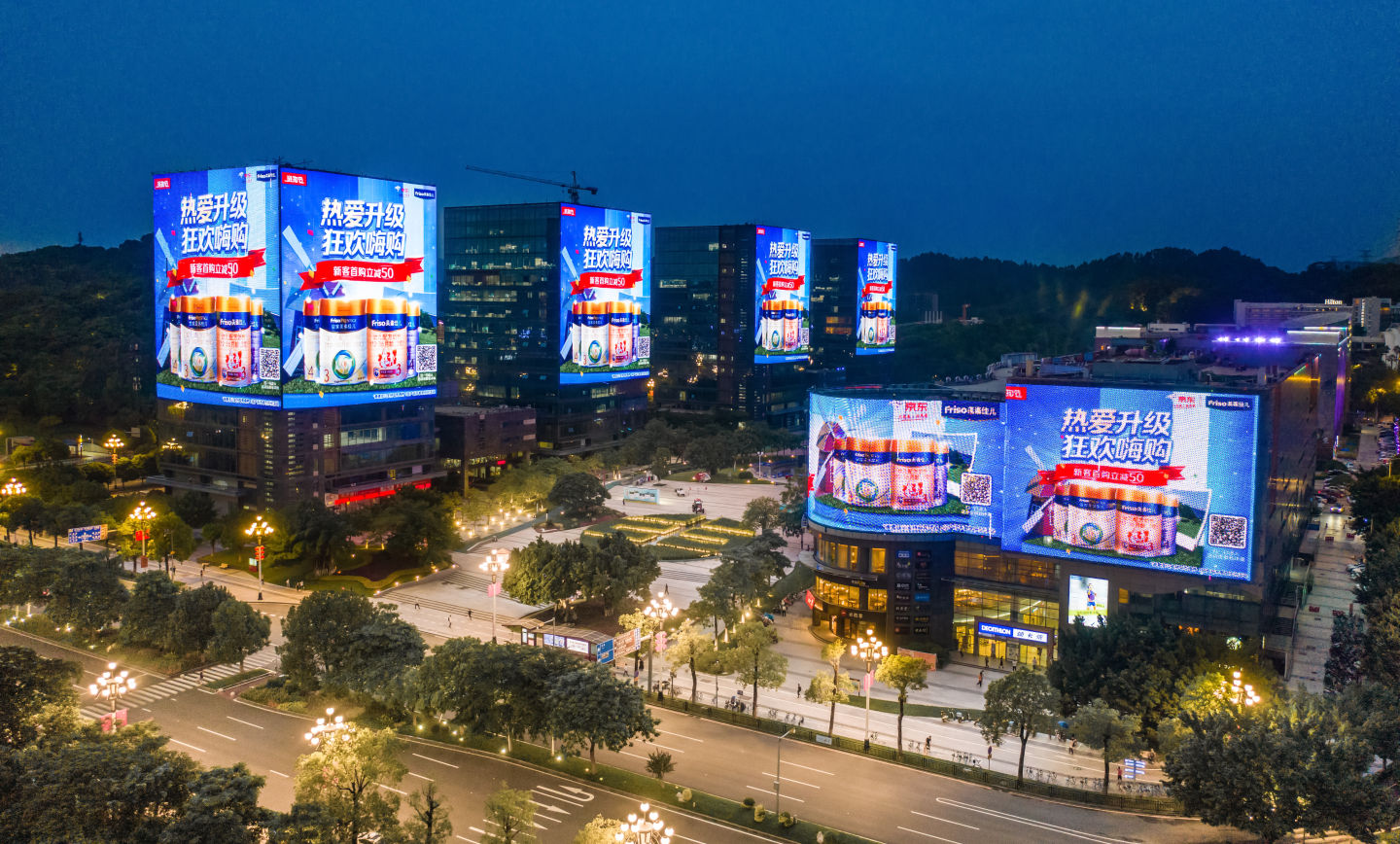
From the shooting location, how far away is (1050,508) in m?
69.6

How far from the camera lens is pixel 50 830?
36.0 m

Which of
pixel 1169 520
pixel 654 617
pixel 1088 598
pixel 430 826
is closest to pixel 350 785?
pixel 430 826

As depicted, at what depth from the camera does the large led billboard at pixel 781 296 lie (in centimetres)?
17150

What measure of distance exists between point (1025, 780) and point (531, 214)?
113 meters

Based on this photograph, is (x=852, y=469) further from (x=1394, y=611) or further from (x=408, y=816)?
(x=408, y=816)

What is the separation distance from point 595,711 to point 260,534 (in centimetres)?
5320

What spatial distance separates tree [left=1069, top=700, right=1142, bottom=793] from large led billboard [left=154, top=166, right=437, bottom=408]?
272 feet

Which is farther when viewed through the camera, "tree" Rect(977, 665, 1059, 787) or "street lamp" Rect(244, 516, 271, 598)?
"street lamp" Rect(244, 516, 271, 598)

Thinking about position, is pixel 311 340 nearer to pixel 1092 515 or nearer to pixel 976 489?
pixel 976 489

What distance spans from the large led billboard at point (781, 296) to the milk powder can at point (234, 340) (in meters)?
90.0

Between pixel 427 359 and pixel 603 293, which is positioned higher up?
pixel 603 293

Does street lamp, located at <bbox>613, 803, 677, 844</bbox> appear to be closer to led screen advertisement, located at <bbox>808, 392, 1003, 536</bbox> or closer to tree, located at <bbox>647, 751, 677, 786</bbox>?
tree, located at <bbox>647, 751, 677, 786</bbox>

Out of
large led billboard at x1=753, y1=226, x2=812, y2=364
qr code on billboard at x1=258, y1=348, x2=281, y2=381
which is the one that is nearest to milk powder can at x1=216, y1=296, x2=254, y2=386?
qr code on billboard at x1=258, y1=348, x2=281, y2=381

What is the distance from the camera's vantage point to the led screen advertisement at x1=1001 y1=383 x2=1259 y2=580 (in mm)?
63969
